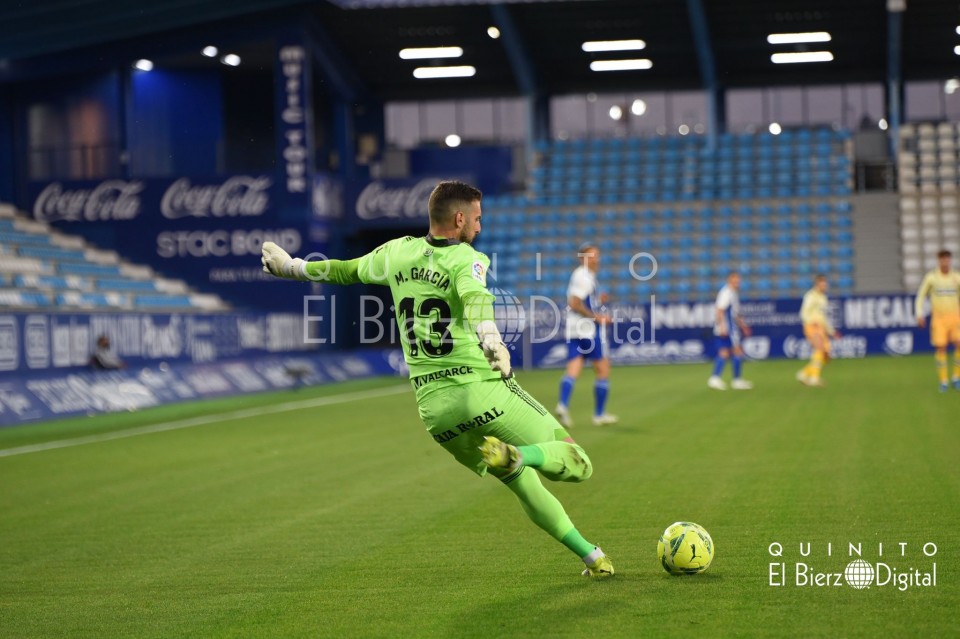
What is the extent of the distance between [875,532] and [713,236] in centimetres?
3467

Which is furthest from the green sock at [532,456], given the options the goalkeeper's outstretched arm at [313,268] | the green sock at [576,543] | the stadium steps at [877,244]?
the stadium steps at [877,244]

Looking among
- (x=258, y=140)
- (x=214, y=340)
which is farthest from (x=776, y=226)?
(x=214, y=340)

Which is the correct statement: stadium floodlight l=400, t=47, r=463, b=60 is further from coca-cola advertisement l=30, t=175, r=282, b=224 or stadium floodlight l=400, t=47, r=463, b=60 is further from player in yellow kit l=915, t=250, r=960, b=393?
player in yellow kit l=915, t=250, r=960, b=393

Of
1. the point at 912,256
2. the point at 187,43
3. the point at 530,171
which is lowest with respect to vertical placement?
the point at 912,256

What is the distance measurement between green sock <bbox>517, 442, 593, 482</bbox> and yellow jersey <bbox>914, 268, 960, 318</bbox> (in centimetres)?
1651

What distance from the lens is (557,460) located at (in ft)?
20.1

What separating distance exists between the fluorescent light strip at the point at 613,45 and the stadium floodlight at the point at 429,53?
4337mm

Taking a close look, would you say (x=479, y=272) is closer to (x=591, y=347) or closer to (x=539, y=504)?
(x=539, y=504)

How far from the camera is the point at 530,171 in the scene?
4409cm

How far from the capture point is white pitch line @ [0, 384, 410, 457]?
16.1m

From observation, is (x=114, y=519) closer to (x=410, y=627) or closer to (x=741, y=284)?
(x=410, y=627)

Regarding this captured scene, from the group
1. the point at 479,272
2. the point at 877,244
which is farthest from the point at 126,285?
the point at 479,272

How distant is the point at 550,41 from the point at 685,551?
120ft

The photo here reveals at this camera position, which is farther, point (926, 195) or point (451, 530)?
point (926, 195)
